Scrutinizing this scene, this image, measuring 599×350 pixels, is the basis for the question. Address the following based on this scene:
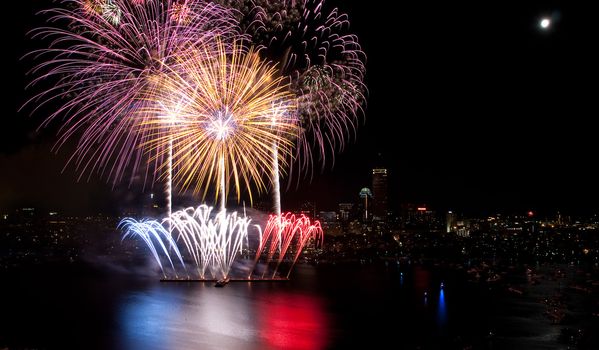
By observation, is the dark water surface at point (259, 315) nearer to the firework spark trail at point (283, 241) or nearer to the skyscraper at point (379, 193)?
the firework spark trail at point (283, 241)

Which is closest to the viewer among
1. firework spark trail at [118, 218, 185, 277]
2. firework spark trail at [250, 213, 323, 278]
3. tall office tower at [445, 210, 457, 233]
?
firework spark trail at [118, 218, 185, 277]

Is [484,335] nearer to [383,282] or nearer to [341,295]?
[341,295]

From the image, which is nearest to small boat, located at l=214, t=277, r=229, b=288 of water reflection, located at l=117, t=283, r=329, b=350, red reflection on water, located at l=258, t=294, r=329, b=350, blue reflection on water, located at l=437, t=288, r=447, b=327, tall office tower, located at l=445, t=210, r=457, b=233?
water reflection, located at l=117, t=283, r=329, b=350

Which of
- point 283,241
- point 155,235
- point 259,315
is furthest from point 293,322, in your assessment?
point 283,241

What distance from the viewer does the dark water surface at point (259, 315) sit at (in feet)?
71.0

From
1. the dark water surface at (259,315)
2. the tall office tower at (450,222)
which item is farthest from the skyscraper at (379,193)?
the dark water surface at (259,315)

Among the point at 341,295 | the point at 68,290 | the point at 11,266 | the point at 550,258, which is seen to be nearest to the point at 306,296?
→ the point at 341,295

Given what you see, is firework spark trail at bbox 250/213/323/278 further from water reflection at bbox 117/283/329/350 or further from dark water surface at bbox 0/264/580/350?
dark water surface at bbox 0/264/580/350

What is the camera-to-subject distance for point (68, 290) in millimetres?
34531

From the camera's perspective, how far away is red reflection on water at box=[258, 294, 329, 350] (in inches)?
838

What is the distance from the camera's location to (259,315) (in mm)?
26672

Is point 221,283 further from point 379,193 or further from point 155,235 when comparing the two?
point 379,193

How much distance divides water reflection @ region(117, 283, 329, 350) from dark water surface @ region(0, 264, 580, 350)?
44 millimetres

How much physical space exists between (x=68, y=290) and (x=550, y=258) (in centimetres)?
6418
